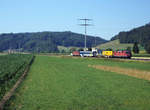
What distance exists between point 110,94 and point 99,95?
0.96 meters

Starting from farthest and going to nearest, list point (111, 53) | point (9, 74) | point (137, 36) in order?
point (137, 36)
point (111, 53)
point (9, 74)

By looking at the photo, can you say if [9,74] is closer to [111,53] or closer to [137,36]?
[111,53]

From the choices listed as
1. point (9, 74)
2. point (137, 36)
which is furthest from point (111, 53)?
point (137, 36)

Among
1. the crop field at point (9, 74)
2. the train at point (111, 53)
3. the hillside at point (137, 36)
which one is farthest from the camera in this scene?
the hillside at point (137, 36)

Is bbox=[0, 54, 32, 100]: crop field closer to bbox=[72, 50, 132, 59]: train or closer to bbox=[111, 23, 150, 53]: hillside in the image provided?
bbox=[72, 50, 132, 59]: train

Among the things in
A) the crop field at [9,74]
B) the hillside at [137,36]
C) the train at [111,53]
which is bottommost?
the crop field at [9,74]

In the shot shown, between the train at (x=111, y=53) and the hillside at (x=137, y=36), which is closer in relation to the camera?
the train at (x=111, y=53)

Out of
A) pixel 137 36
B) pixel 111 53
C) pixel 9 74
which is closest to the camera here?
pixel 9 74

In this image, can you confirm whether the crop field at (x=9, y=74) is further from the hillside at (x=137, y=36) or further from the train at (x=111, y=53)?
the hillside at (x=137, y=36)

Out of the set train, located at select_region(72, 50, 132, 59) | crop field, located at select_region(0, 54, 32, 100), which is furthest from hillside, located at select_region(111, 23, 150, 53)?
crop field, located at select_region(0, 54, 32, 100)

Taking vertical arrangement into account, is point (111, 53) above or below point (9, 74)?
above

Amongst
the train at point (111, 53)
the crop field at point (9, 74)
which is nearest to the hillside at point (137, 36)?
the train at point (111, 53)

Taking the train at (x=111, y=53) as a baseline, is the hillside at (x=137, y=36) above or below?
above

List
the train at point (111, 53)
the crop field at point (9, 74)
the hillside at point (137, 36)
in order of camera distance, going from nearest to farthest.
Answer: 1. the crop field at point (9, 74)
2. the train at point (111, 53)
3. the hillside at point (137, 36)
